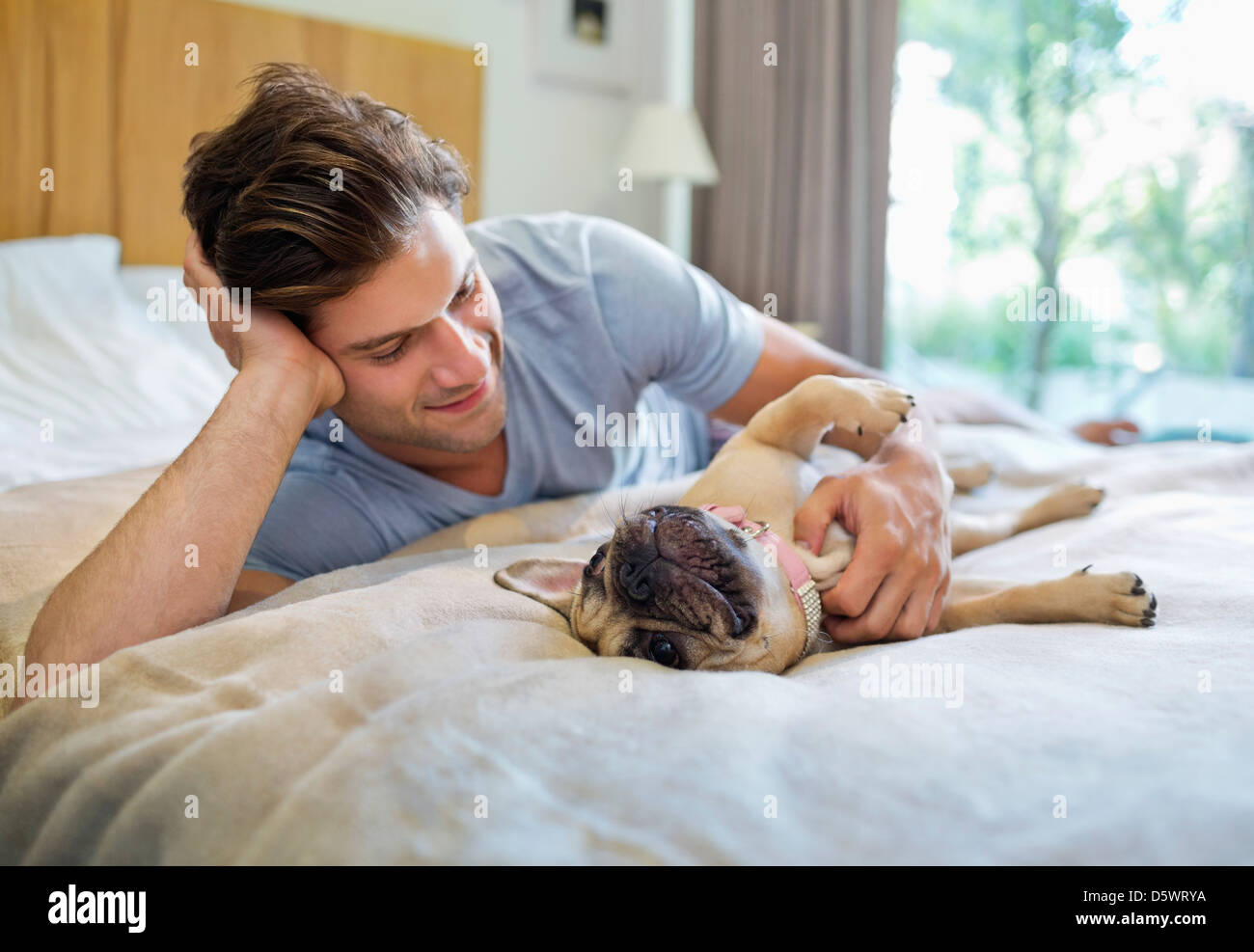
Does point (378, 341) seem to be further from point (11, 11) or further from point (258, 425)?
point (11, 11)

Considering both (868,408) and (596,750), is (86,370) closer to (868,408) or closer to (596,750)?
(868,408)

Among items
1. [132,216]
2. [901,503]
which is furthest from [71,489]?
[132,216]

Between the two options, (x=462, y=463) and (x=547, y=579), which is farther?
(x=462, y=463)

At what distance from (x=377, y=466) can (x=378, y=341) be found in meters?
0.38

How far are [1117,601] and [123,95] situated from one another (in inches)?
141

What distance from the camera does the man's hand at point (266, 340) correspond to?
1497mm

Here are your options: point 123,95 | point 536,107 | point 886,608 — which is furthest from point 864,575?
point 536,107

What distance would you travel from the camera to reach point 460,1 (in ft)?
14.0

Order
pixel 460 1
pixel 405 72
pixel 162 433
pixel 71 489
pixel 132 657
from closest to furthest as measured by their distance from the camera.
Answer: pixel 132 657, pixel 71 489, pixel 162 433, pixel 405 72, pixel 460 1

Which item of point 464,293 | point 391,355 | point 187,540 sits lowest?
point 187,540

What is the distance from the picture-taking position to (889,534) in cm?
138

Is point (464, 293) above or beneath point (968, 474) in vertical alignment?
above

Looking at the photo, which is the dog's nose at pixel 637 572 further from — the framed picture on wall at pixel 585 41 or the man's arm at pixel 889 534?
the framed picture on wall at pixel 585 41

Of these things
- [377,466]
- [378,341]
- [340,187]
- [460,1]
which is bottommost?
[377,466]
